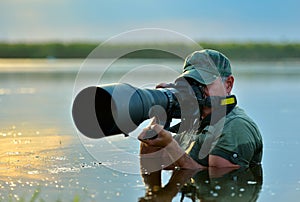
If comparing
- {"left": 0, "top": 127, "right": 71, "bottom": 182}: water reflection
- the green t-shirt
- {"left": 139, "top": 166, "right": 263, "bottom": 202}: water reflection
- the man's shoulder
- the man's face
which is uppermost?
the man's face

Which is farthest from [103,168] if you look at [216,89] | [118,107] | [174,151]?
[118,107]

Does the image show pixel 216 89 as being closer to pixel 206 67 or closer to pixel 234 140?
pixel 206 67

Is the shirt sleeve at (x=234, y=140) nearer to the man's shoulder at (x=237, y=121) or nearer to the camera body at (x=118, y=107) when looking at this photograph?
the man's shoulder at (x=237, y=121)

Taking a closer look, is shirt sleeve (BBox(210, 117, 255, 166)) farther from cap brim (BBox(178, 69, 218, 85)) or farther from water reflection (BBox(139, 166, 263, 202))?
cap brim (BBox(178, 69, 218, 85))

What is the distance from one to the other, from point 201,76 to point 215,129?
568 mm

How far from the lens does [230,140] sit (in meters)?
5.86

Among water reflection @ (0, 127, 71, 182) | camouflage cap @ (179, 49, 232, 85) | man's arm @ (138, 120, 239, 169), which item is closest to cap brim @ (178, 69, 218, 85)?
camouflage cap @ (179, 49, 232, 85)

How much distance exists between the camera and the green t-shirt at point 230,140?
5887 mm

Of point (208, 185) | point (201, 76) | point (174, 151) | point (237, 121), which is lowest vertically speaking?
point (208, 185)

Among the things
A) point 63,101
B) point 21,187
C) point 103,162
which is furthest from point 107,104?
point 63,101

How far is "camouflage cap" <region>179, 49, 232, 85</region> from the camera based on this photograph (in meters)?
5.65

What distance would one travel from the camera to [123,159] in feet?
22.7

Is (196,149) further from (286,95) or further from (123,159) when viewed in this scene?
(286,95)

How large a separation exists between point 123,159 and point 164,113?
5.63 ft
